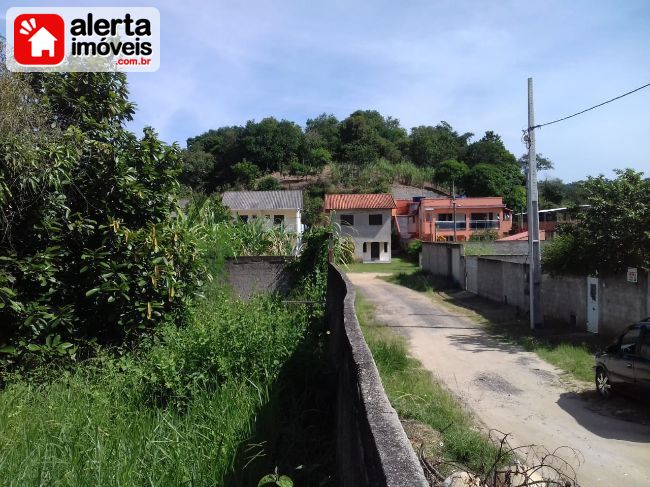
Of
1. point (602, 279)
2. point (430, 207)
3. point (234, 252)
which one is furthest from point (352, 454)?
point (430, 207)

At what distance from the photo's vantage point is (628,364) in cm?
898

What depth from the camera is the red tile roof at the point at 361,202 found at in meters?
53.8

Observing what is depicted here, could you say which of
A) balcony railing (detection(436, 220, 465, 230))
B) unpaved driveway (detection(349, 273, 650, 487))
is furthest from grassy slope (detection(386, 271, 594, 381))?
balcony railing (detection(436, 220, 465, 230))

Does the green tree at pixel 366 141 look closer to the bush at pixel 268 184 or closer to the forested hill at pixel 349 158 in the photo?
the forested hill at pixel 349 158

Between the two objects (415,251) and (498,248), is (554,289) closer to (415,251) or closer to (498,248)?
(498,248)

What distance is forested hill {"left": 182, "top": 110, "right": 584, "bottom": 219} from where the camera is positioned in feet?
252

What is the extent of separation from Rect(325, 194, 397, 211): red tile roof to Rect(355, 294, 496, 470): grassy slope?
137ft

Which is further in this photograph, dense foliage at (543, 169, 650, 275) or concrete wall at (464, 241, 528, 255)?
concrete wall at (464, 241, 528, 255)

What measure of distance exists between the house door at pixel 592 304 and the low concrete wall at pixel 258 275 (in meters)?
8.34

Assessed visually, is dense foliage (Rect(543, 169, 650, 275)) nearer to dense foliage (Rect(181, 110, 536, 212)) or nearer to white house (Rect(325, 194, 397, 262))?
white house (Rect(325, 194, 397, 262))

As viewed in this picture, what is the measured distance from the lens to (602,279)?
15.0 meters

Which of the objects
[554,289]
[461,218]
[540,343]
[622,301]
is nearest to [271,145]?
[461,218]

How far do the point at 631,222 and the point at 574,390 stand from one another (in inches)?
204

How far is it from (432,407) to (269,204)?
44258 mm
